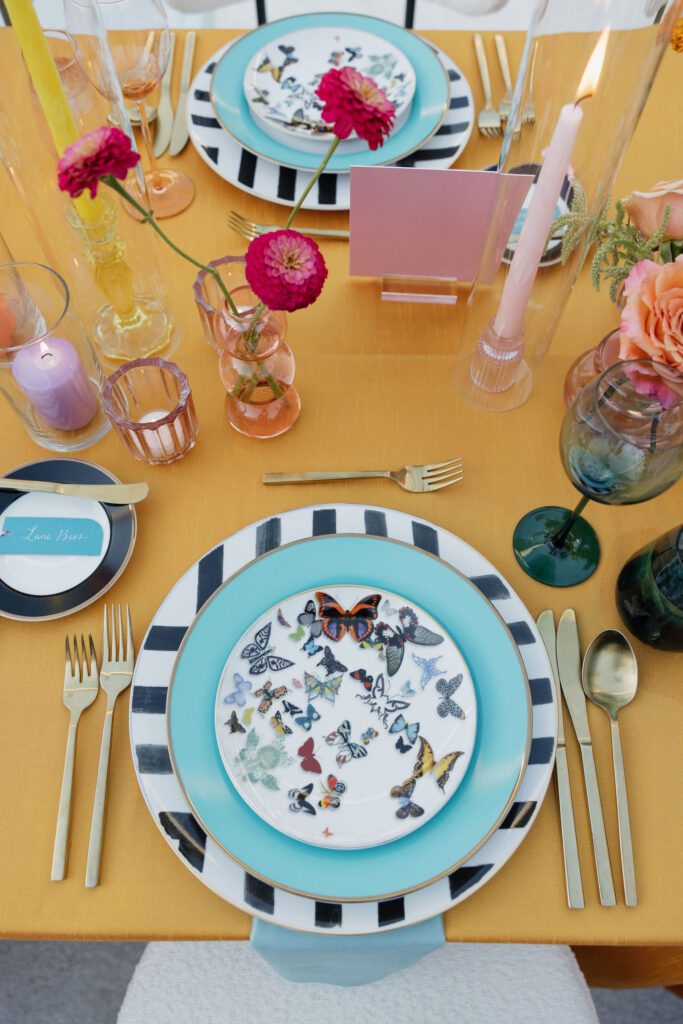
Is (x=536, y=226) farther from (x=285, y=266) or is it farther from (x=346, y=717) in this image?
(x=346, y=717)

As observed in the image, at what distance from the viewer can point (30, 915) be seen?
534mm

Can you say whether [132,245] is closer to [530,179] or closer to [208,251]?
[208,251]

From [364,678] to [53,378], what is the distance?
0.41 metres

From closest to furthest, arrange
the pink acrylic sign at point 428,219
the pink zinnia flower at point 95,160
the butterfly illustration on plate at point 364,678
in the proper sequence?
1. the pink zinnia flower at point 95,160
2. the butterfly illustration on plate at point 364,678
3. the pink acrylic sign at point 428,219

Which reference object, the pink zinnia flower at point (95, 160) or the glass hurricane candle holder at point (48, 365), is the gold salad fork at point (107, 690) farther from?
the pink zinnia flower at point (95, 160)

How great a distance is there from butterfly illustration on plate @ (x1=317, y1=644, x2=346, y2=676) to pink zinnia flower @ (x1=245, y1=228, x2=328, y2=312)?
0.96ft

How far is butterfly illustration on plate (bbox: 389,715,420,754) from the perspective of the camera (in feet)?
1.87

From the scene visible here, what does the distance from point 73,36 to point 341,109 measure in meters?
0.32

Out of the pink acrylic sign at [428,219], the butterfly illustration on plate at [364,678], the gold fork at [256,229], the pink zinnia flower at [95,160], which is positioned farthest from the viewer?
the gold fork at [256,229]

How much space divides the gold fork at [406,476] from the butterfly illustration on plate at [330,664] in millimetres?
185

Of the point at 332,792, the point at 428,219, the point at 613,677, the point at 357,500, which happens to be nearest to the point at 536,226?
the point at 428,219

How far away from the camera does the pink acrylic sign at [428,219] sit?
70 centimetres

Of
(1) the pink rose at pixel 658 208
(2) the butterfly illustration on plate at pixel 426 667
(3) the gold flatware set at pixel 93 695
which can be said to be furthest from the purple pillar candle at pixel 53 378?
(1) the pink rose at pixel 658 208

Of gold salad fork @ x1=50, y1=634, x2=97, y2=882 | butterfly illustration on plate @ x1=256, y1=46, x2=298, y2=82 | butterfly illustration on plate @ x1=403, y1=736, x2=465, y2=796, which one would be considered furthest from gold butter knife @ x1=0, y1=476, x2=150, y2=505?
butterfly illustration on plate @ x1=256, y1=46, x2=298, y2=82
